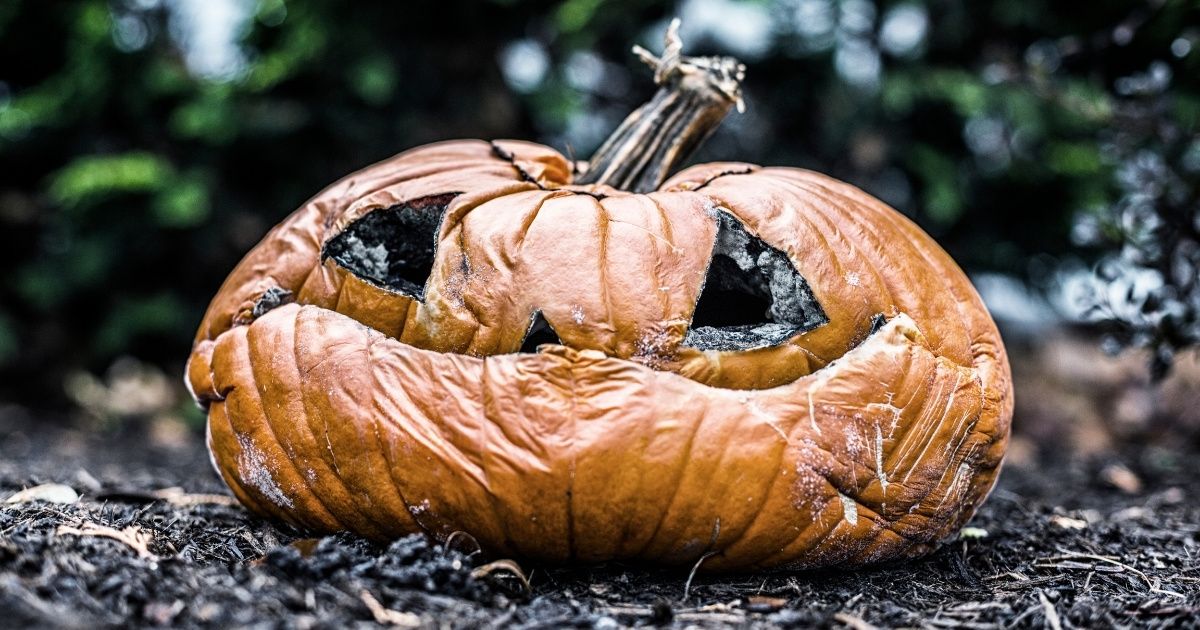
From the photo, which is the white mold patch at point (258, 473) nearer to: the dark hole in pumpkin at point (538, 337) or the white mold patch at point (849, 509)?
the dark hole in pumpkin at point (538, 337)

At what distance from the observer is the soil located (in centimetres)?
179

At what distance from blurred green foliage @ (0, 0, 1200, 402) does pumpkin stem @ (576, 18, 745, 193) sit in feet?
8.42

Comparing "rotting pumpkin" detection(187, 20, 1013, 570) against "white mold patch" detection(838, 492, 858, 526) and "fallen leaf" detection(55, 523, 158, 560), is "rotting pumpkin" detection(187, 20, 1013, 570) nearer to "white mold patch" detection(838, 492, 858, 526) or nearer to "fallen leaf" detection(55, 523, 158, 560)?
"white mold patch" detection(838, 492, 858, 526)

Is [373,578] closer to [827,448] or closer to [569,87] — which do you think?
[827,448]

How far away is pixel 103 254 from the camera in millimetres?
5785

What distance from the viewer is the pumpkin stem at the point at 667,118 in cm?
280

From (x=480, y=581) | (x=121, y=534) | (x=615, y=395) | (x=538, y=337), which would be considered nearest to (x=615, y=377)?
(x=615, y=395)

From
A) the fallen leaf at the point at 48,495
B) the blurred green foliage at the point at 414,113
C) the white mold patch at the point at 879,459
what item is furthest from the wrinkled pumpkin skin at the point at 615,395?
the blurred green foliage at the point at 414,113

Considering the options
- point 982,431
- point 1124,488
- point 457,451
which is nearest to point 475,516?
point 457,451

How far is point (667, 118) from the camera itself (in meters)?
2.84

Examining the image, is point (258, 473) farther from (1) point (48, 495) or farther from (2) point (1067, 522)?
(2) point (1067, 522)

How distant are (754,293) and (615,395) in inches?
23.2

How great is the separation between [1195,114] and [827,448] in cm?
444

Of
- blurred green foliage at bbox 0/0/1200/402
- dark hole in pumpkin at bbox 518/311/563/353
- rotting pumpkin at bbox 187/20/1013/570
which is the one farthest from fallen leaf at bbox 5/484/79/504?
blurred green foliage at bbox 0/0/1200/402
